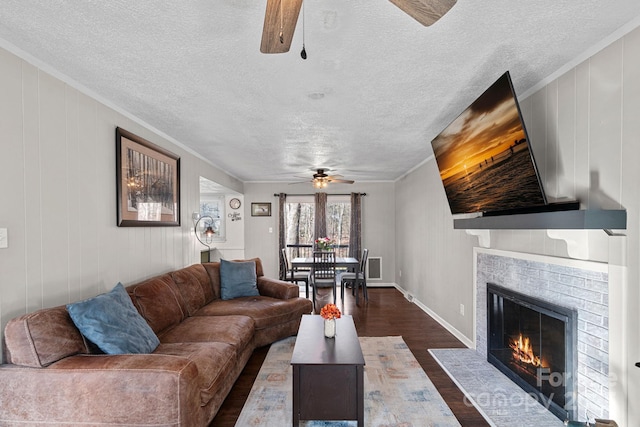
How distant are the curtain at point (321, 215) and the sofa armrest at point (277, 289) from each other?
9.45ft

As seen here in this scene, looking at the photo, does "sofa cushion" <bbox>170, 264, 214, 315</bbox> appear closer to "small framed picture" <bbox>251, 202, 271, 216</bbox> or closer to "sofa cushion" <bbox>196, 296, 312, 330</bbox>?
"sofa cushion" <bbox>196, 296, 312, 330</bbox>

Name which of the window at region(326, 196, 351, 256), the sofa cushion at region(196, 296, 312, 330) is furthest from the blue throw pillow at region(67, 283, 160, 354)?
the window at region(326, 196, 351, 256)

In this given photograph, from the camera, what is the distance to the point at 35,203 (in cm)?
199

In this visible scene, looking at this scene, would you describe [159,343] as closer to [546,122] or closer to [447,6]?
[447,6]

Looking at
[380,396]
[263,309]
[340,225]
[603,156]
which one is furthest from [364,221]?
[603,156]

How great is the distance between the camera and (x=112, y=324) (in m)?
2.06

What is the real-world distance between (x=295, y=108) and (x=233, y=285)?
240 centimetres

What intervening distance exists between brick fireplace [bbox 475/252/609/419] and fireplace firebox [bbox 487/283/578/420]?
4 cm

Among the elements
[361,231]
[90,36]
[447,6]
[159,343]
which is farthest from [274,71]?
[361,231]

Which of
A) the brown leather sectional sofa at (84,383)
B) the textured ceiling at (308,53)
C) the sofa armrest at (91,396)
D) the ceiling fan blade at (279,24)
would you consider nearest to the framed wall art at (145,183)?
the textured ceiling at (308,53)

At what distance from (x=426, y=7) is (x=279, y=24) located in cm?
52

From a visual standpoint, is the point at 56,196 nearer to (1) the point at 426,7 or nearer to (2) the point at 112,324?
(2) the point at 112,324

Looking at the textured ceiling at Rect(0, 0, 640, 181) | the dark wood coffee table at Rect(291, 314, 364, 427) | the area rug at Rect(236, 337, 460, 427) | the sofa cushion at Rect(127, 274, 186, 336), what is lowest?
the area rug at Rect(236, 337, 460, 427)

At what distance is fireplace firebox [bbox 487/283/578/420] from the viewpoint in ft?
6.97
